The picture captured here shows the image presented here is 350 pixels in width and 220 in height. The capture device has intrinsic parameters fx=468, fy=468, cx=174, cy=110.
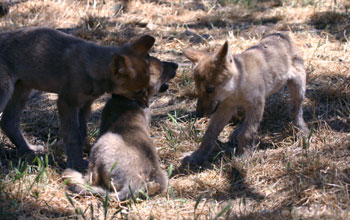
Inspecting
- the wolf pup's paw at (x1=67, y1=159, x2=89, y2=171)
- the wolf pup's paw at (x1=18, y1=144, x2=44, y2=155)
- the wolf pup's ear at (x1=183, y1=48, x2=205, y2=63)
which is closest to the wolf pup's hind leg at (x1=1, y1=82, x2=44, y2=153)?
the wolf pup's paw at (x1=18, y1=144, x2=44, y2=155)

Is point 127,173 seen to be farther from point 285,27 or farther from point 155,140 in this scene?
point 285,27

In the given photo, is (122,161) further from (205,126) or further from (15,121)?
(205,126)

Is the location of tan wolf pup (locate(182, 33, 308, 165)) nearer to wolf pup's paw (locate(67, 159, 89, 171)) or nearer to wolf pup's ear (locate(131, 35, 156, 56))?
wolf pup's ear (locate(131, 35, 156, 56))

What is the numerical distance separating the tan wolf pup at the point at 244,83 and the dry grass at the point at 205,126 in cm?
25

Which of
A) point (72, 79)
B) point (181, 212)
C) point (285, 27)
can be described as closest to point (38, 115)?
point (72, 79)

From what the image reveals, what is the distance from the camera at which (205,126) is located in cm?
636

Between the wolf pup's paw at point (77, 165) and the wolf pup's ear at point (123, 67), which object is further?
the wolf pup's paw at point (77, 165)

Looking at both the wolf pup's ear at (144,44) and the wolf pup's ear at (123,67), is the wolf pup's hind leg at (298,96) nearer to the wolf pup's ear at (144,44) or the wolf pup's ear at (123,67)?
the wolf pup's ear at (144,44)

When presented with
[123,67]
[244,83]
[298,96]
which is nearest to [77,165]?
[123,67]

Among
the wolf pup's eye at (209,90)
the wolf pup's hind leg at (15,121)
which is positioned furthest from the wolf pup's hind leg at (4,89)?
the wolf pup's eye at (209,90)

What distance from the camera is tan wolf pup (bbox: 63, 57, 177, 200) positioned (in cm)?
448

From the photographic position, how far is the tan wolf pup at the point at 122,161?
4480mm

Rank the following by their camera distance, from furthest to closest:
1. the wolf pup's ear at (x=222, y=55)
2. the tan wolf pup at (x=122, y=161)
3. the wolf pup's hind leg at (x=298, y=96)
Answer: the wolf pup's hind leg at (x=298, y=96), the wolf pup's ear at (x=222, y=55), the tan wolf pup at (x=122, y=161)

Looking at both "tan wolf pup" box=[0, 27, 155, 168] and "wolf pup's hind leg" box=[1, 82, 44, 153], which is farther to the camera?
"wolf pup's hind leg" box=[1, 82, 44, 153]
